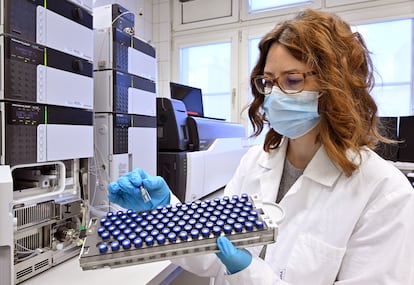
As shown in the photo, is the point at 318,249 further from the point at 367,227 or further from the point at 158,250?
the point at 158,250

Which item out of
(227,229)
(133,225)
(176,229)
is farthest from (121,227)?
(227,229)

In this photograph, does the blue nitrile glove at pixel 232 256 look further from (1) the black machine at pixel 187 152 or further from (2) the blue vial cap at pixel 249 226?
(1) the black machine at pixel 187 152

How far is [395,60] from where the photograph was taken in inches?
112

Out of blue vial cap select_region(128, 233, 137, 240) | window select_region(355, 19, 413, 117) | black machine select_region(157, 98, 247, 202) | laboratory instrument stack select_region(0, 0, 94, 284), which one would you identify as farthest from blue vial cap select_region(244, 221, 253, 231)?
window select_region(355, 19, 413, 117)

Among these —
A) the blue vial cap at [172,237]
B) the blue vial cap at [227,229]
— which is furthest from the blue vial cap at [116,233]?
the blue vial cap at [227,229]

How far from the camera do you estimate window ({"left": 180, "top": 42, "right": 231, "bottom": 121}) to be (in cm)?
350

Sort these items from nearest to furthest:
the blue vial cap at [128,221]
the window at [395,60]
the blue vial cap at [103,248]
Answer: the blue vial cap at [103,248], the blue vial cap at [128,221], the window at [395,60]

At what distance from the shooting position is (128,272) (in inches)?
36.9

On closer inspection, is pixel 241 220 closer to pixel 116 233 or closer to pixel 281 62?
pixel 116 233

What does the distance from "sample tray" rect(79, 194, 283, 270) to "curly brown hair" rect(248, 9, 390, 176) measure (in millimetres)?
290

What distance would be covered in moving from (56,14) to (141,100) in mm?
582

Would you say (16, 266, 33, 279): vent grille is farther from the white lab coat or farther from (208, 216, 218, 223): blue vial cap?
(208, 216, 218, 223): blue vial cap

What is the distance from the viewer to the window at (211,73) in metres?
3.50

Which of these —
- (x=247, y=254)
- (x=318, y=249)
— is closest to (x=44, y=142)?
(x=247, y=254)
